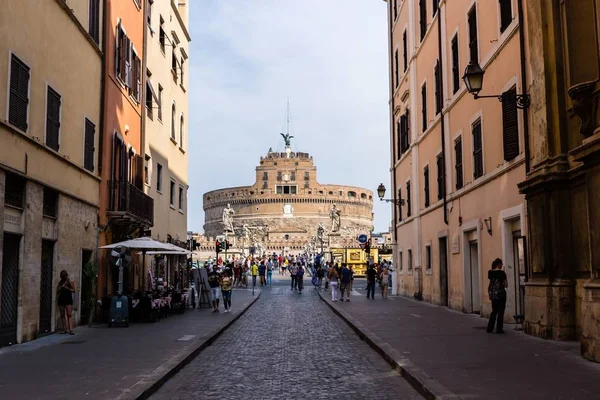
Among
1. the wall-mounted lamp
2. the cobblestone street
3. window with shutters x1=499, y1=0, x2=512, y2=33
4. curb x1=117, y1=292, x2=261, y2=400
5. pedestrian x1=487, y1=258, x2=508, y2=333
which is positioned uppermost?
window with shutters x1=499, y1=0, x2=512, y2=33

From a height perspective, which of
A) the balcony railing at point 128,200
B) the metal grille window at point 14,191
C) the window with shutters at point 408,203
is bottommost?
the metal grille window at point 14,191

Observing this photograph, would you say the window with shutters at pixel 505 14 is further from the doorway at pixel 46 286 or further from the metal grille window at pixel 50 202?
the doorway at pixel 46 286

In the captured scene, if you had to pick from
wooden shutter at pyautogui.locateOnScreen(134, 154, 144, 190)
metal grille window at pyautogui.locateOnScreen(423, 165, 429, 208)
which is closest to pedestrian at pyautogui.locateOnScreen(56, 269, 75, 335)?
wooden shutter at pyautogui.locateOnScreen(134, 154, 144, 190)

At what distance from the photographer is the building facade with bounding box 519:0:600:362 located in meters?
12.3

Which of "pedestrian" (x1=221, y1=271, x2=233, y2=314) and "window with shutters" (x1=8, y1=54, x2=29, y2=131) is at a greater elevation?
"window with shutters" (x1=8, y1=54, x2=29, y2=131)

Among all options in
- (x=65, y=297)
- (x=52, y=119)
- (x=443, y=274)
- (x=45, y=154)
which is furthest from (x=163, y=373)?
(x=443, y=274)

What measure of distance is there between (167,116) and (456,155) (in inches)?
507

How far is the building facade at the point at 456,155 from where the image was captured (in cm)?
1688

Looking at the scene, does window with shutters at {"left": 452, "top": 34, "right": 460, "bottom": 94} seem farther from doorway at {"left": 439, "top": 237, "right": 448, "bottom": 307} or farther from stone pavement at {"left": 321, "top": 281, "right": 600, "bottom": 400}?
stone pavement at {"left": 321, "top": 281, "right": 600, "bottom": 400}

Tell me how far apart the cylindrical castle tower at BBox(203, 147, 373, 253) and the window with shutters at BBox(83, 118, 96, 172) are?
109 metres

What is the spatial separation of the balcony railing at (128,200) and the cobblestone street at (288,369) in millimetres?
5227

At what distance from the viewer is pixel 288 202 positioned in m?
137

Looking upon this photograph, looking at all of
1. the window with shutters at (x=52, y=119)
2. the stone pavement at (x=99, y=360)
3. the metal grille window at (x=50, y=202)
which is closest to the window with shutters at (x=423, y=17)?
the stone pavement at (x=99, y=360)

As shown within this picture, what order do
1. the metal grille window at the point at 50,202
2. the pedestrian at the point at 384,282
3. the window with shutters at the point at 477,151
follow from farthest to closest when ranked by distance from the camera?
the pedestrian at the point at 384,282 → the window with shutters at the point at 477,151 → the metal grille window at the point at 50,202
